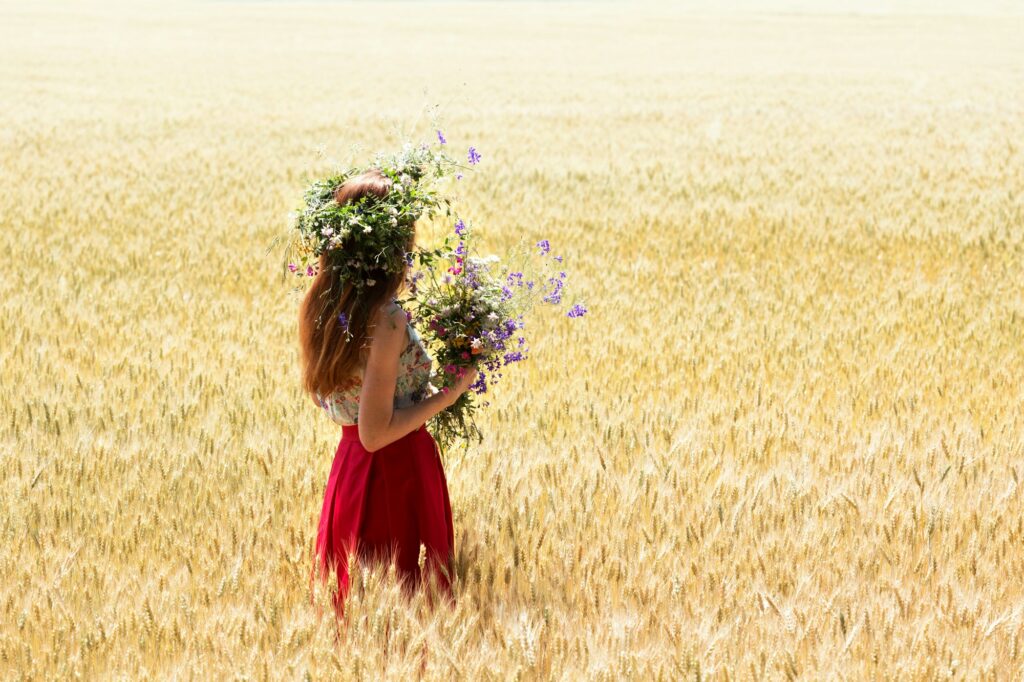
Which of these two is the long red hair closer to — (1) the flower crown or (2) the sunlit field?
(1) the flower crown

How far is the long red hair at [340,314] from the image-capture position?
2684 mm

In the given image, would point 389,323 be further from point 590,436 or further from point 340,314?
point 590,436

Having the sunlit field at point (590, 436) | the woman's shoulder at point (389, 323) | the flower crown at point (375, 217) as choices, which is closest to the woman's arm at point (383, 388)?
the woman's shoulder at point (389, 323)

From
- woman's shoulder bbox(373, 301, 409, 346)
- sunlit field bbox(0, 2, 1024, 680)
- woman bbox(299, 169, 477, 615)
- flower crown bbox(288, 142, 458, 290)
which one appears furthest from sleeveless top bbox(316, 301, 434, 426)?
sunlit field bbox(0, 2, 1024, 680)

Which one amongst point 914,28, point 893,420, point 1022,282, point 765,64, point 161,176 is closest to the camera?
point 893,420

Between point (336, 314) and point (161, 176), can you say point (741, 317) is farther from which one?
point (161, 176)

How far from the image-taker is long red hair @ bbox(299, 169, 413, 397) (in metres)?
2.68

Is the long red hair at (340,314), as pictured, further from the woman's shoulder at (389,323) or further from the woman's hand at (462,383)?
the woman's hand at (462,383)

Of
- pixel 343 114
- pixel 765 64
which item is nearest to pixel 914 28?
pixel 765 64

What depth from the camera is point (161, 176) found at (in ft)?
39.4

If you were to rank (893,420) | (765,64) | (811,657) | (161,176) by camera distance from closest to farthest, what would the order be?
(811,657) → (893,420) → (161,176) → (765,64)

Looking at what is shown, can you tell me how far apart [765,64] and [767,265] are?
93.4 ft

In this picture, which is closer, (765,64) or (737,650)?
(737,650)

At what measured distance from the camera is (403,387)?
9.39 ft
